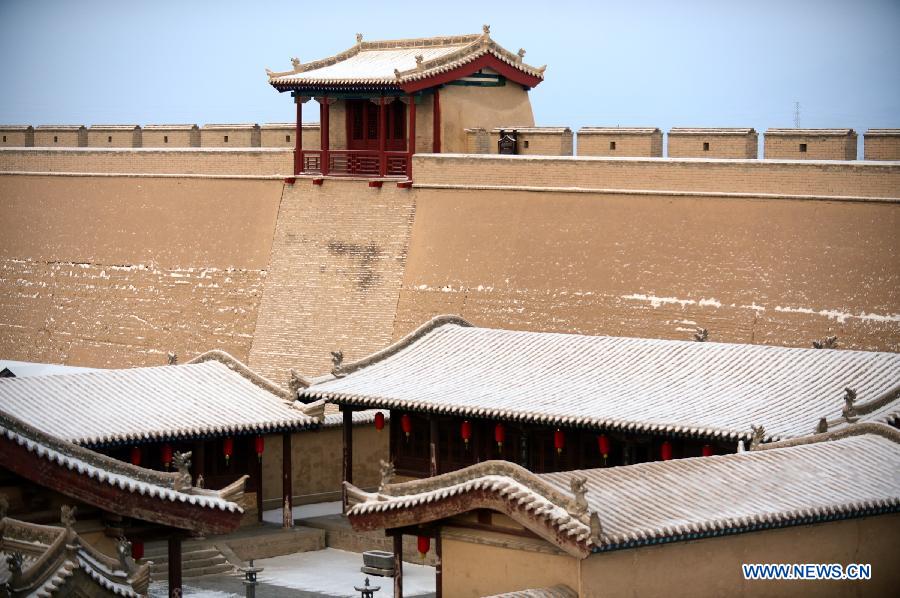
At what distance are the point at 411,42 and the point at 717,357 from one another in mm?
13671

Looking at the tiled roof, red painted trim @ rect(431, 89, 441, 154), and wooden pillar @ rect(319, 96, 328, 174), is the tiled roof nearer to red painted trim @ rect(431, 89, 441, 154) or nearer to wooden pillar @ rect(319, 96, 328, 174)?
red painted trim @ rect(431, 89, 441, 154)

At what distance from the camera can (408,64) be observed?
35.0 metres

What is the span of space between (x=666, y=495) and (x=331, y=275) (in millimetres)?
16285

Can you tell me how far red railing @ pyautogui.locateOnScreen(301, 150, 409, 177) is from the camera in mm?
34406

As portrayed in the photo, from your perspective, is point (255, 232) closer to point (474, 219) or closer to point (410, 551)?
point (474, 219)

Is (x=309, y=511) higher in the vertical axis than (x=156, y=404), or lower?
lower

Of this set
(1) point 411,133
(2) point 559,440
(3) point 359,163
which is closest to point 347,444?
(2) point 559,440

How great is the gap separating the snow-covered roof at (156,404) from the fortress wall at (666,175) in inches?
291

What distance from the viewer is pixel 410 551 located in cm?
2475

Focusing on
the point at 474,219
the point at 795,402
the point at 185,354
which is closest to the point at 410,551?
the point at 795,402

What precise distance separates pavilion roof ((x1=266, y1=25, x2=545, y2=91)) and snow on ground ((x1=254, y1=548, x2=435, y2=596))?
11.3 m

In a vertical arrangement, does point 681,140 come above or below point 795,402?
above

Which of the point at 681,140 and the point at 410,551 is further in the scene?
the point at 681,140

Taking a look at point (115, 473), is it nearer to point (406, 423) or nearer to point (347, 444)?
point (406, 423)
